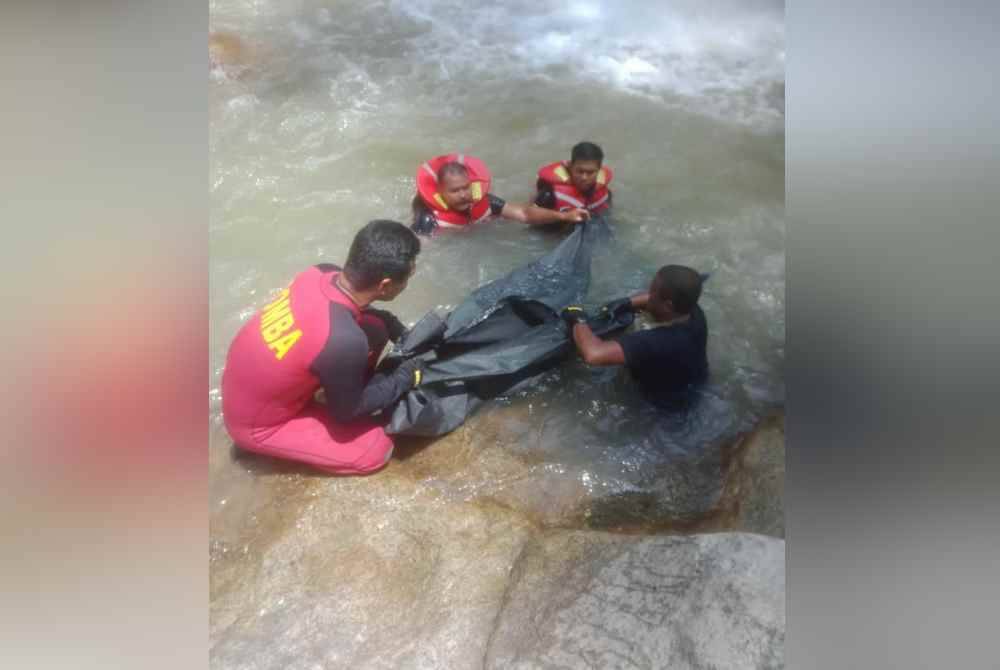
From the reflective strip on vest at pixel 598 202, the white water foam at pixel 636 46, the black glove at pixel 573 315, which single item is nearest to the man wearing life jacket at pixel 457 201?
the reflective strip on vest at pixel 598 202

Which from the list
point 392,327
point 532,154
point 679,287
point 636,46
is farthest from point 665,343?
point 636,46

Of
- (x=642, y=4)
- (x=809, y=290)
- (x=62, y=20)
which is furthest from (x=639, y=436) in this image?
(x=642, y=4)

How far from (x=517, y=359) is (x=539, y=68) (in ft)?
12.7

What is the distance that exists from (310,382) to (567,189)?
7.25ft

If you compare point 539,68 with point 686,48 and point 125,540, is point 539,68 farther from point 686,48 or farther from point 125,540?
point 125,540

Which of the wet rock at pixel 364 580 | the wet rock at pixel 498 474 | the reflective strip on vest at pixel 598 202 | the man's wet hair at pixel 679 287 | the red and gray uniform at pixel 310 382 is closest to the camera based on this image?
the wet rock at pixel 364 580

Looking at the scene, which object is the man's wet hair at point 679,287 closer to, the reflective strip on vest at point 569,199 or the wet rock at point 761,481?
the wet rock at point 761,481

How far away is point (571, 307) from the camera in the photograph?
127 inches

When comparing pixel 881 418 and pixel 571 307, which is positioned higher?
pixel 881 418

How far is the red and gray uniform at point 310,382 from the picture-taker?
2479mm

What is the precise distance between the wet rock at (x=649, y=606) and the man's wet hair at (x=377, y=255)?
3.73ft

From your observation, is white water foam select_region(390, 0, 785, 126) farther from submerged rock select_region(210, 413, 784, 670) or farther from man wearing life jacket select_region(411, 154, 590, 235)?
submerged rock select_region(210, 413, 784, 670)

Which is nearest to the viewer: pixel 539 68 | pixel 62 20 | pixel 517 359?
pixel 62 20

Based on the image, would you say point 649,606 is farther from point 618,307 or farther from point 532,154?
point 532,154
